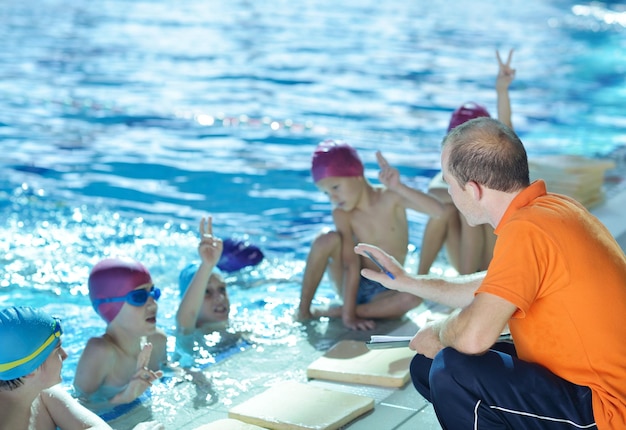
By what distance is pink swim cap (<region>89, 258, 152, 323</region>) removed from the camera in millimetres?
4211

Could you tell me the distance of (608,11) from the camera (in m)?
25.5

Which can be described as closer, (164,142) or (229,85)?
(164,142)

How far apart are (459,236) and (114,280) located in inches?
85.4

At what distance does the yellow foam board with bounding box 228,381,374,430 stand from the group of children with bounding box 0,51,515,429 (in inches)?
16.6

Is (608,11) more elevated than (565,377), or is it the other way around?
(608,11)

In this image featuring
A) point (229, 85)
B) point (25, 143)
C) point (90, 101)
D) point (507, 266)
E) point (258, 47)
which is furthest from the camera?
point (258, 47)

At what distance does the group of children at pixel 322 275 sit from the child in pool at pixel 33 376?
0.09ft

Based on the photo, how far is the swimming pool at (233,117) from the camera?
6598 mm

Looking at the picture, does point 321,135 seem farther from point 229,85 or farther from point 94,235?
point 94,235

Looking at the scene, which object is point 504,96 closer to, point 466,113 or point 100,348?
point 466,113

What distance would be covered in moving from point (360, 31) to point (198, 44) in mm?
3957

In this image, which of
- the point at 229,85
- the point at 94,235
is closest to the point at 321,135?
the point at 229,85

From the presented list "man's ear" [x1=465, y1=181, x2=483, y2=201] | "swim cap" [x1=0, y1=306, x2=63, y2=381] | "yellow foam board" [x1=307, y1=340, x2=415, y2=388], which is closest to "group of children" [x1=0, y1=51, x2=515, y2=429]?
"swim cap" [x1=0, y1=306, x2=63, y2=381]

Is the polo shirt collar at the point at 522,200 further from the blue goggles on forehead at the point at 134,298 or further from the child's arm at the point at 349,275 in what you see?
the child's arm at the point at 349,275
